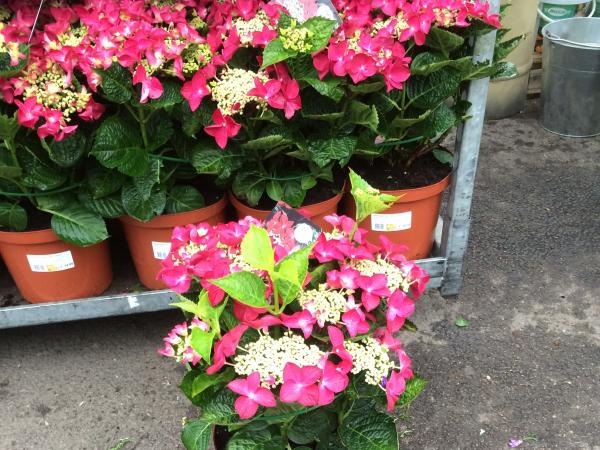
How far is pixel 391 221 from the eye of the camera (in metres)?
2.07

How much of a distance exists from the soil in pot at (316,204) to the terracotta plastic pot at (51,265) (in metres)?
0.47

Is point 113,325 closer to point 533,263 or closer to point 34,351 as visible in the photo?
point 34,351

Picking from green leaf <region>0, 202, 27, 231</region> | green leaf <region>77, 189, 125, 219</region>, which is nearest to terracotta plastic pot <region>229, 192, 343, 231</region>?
green leaf <region>77, 189, 125, 219</region>

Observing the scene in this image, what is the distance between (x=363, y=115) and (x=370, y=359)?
0.77m

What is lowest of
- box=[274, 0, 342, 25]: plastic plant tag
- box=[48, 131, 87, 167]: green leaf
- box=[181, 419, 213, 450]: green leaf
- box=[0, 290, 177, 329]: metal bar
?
box=[0, 290, 177, 329]: metal bar

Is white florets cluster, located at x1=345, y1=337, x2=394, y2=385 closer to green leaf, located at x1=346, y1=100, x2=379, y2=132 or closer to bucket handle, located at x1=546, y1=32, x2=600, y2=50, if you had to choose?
green leaf, located at x1=346, y1=100, x2=379, y2=132

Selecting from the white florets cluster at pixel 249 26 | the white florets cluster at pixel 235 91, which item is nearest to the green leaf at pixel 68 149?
the white florets cluster at pixel 235 91

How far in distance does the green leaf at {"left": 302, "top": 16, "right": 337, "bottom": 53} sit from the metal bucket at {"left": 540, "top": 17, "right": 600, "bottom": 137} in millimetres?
1977

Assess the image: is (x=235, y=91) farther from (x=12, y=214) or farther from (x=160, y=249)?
(x=12, y=214)

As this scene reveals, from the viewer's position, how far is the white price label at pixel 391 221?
2.07 m

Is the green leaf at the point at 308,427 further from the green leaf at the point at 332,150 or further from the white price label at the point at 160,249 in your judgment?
the white price label at the point at 160,249

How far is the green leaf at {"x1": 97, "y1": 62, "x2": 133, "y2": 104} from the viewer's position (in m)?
1.62

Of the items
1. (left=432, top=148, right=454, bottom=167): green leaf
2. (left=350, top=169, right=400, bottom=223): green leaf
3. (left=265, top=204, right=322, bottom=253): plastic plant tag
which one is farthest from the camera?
(left=432, top=148, right=454, bottom=167): green leaf

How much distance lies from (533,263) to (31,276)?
1774 millimetres
